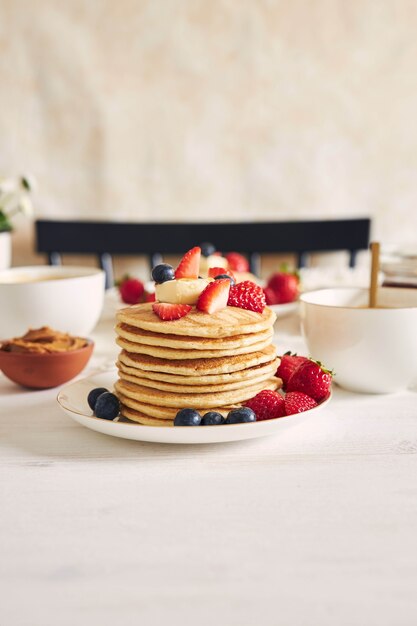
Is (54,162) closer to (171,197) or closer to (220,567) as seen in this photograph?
(171,197)

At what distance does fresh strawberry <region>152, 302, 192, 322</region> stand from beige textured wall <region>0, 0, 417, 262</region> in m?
2.47

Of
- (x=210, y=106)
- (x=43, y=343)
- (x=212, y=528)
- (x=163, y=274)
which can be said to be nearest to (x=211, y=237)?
(x=210, y=106)

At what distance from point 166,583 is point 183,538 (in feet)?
0.23

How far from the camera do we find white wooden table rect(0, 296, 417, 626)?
559 mm

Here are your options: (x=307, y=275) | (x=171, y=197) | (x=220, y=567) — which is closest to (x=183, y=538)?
(x=220, y=567)

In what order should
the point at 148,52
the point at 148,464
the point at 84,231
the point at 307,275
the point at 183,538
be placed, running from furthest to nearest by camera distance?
the point at 148,52 → the point at 84,231 → the point at 307,275 → the point at 148,464 → the point at 183,538

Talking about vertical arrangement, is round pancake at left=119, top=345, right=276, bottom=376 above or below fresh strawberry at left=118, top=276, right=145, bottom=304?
above

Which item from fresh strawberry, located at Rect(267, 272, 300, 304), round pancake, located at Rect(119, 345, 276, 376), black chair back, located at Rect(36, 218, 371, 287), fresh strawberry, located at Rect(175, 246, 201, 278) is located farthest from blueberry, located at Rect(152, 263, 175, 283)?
black chair back, located at Rect(36, 218, 371, 287)

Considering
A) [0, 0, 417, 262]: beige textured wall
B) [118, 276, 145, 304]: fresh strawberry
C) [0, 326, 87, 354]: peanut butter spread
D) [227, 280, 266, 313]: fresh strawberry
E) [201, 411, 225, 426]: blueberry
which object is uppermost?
[0, 0, 417, 262]: beige textured wall

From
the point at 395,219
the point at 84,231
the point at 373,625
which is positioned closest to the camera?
the point at 373,625

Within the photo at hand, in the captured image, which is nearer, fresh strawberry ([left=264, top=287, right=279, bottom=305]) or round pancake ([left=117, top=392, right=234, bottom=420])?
round pancake ([left=117, top=392, right=234, bottom=420])

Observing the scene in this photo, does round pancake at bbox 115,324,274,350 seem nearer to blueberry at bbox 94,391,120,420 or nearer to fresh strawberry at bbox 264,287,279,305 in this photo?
blueberry at bbox 94,391,120,420

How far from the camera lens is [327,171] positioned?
133 inches

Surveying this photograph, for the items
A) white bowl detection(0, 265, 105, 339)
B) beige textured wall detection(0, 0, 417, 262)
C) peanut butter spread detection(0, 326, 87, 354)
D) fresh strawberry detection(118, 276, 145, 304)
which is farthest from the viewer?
beige textured wall detection(0, 0, 417, 262)
